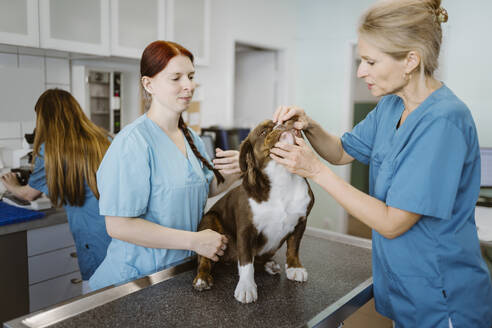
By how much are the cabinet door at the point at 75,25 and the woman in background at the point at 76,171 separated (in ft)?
1.96

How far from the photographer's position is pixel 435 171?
982 mm

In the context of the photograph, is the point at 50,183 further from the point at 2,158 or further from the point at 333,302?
the point at 333,302

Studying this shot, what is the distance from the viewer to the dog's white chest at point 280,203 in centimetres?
119

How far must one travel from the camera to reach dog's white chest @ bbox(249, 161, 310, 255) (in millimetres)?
1190

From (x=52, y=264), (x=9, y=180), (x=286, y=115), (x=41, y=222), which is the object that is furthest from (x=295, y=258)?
(x=9, y=180)

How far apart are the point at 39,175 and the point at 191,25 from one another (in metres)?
1.76

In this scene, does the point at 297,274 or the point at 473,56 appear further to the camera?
the point at 473,56

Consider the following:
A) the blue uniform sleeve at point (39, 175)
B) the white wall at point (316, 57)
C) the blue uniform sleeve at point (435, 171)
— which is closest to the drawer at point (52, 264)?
the blue uniform sleeve at point (39, 175)

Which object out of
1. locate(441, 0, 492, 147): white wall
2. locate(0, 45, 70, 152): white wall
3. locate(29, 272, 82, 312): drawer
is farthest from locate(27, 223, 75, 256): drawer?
locate(441, 0, 492, 147): white wall

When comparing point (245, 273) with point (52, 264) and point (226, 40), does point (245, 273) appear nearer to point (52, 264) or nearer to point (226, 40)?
point (52, 264)

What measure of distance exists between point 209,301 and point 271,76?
153 inches

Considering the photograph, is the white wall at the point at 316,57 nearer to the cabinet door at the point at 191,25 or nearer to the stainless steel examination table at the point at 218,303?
the cabinet door at the point at 191,25

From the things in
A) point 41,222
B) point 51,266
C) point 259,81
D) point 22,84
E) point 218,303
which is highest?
point 259,81

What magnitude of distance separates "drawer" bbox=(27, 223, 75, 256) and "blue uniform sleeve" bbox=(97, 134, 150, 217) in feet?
4.21
